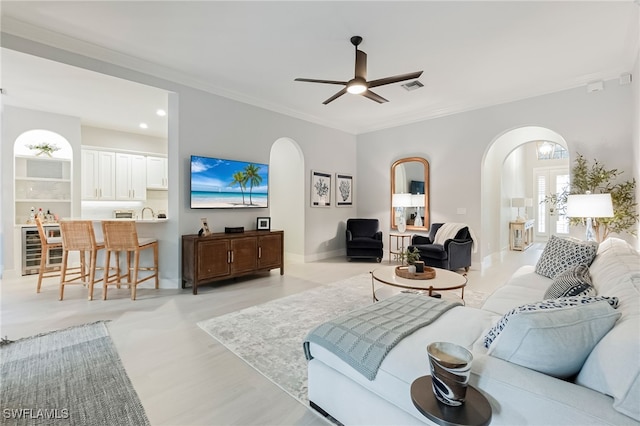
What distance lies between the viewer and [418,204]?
6.28 m

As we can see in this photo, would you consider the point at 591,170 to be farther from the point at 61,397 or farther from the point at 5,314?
the point at 5,314

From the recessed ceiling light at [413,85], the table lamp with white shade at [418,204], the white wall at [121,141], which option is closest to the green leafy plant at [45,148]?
the white wall at [121,141]

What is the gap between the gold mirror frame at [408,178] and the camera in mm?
6195

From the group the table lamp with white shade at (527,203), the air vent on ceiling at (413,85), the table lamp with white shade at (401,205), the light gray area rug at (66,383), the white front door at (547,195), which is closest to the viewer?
the light gray area rug at (66,383)

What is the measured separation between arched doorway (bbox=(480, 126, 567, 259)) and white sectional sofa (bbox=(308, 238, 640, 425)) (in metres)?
4.28

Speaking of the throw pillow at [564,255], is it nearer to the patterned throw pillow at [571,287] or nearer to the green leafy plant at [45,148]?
the patterned throw pillow at [571,287]

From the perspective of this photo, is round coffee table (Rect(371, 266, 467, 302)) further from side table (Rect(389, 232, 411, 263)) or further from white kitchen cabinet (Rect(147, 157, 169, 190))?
white kitchen cabinet (Rect(147, 157, 169, 190))

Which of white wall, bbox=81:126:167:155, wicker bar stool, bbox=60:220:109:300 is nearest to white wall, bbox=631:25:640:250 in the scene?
wicker bar stool, bbox=60:220:109:300

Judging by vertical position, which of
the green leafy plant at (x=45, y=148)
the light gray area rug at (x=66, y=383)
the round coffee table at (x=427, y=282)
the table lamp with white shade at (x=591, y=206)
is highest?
the green leafy plant at (x=45, y=148)

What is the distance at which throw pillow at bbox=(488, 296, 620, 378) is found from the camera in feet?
3.59

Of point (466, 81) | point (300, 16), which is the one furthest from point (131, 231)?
point (466, 81)

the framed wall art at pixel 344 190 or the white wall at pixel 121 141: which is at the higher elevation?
the white wall at pixel 121 141

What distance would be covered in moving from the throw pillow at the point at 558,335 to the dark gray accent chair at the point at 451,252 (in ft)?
12.1

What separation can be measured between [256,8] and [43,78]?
3.24 meters
